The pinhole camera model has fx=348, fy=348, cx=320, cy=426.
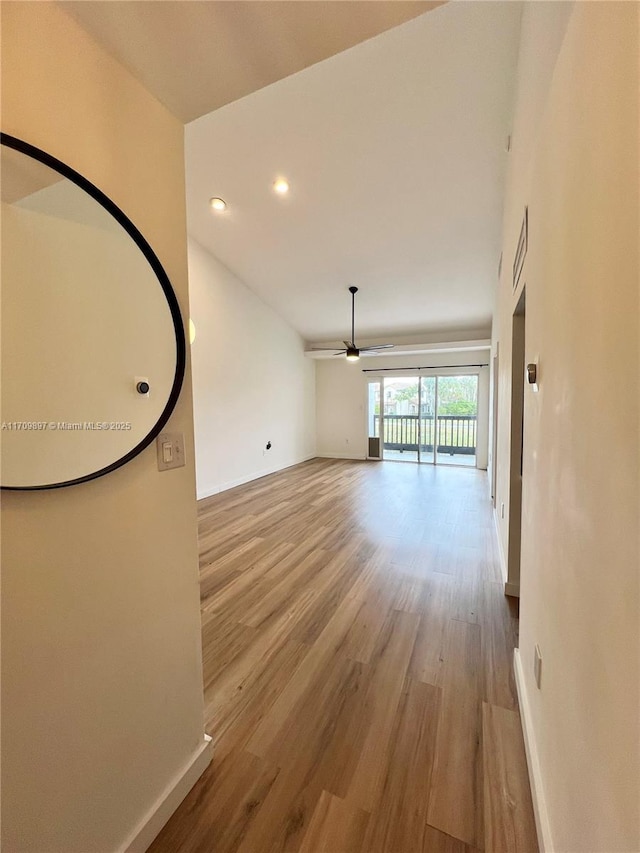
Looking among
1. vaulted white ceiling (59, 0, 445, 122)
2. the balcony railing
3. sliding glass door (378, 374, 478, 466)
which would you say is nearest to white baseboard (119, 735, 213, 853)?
vaulted white ceiling (59, 0, 445, 122)

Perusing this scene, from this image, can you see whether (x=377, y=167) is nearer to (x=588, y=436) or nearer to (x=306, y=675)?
(x=588, y=436)

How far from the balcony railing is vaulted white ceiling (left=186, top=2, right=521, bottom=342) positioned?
8.63 feet

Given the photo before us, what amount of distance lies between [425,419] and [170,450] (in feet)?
23.5

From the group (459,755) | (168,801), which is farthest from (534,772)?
(168,801)

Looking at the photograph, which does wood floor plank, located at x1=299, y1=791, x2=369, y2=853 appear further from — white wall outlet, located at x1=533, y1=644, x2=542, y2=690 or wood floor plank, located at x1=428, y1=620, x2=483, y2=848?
white wall outlet, located at x1=533, y1=644, x2=542, y2=690

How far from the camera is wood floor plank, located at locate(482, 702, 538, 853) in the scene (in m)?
1.07

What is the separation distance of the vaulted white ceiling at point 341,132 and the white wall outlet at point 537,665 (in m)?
1.97

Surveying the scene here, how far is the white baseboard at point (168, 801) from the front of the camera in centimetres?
102

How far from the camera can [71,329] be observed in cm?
84

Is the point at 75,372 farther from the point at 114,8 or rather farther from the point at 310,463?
the point at 310,463

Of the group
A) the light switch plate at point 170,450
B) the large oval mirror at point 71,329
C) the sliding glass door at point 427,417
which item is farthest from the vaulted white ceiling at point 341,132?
the sliding glass door at point 427,417

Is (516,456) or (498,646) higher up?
(516,456)

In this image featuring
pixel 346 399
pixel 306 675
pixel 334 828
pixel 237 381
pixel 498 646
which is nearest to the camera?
pixel 334 828

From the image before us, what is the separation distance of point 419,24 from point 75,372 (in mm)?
2896
